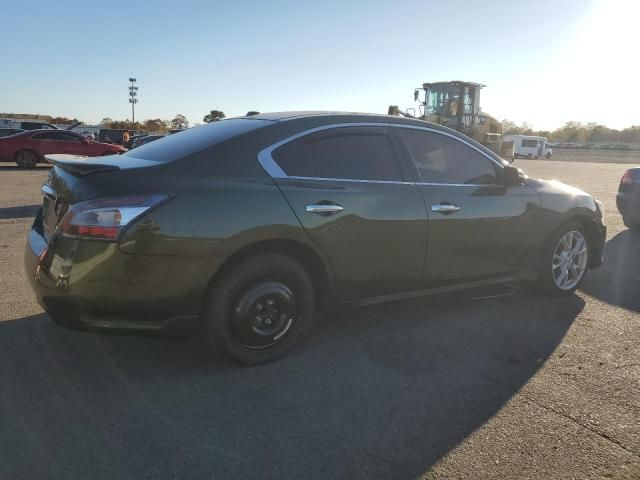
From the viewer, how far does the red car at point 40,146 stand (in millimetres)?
18812

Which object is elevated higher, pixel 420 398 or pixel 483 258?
pixel 483 258

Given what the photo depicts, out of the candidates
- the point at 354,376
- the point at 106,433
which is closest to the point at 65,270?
the point at 106,433

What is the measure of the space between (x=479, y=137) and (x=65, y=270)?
826 inches

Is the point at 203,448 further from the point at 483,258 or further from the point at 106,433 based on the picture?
the point at 483,258

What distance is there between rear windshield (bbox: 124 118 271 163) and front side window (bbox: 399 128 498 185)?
1.23m

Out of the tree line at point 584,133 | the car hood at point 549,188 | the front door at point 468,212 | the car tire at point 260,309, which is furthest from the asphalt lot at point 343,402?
the tree line at point 584,133

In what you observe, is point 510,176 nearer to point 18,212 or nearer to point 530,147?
point 18,212

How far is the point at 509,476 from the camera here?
7.69ft

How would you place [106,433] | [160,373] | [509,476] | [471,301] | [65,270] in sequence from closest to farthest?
[509,476] → [106,433] → [65,270] → [160,373] → [471,301]

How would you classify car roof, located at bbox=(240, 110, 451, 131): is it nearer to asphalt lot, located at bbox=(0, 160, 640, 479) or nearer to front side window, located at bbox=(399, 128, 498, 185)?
front side window, located at bbox=(399, 128, 498, 185)

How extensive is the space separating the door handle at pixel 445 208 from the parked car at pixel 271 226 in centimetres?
2

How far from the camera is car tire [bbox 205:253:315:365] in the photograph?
3.12 metres

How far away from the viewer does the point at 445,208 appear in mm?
3918

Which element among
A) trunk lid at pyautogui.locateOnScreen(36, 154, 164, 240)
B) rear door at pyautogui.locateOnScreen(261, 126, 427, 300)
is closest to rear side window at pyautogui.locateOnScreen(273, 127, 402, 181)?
rear door at pyautogui.locateOnScreen(261, 126, 427, 300)
